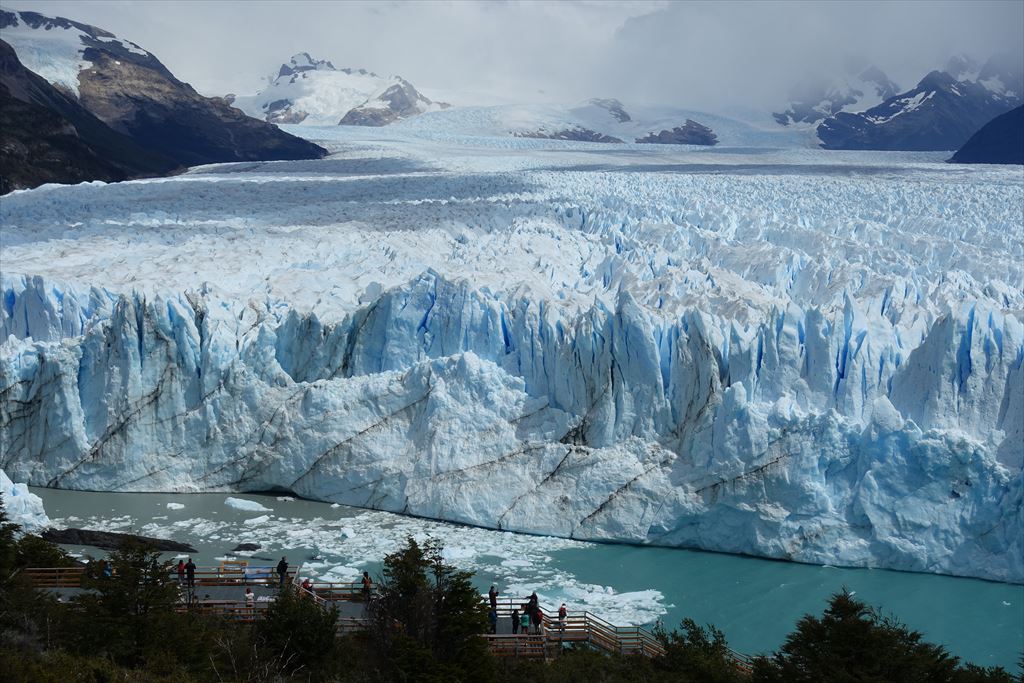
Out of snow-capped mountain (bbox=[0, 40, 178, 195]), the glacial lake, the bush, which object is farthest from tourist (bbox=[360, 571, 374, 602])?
snow-capped mountain (bbox=[0, 40, 178, 195])

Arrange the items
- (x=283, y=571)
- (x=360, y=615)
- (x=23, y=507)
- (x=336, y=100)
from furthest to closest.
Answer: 1. (x=336, y=100)
2. (x=23, y=507)
3. (x=283, y=571)
4. (x=360, y=615)

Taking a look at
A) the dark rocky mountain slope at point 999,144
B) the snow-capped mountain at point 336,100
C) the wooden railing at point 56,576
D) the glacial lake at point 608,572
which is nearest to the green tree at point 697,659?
the glacial lake at point 608,572

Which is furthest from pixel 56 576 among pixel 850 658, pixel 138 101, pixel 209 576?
pixel 138 101

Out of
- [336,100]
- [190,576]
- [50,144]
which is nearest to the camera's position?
[190,576]

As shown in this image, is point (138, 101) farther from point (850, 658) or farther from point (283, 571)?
point (850, 658)

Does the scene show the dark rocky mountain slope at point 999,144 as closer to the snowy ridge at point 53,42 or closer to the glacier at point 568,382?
the glacier at point 568,382

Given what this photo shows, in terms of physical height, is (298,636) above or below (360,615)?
above

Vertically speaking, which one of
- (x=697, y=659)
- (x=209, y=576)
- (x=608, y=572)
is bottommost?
(x=608, y=572)
